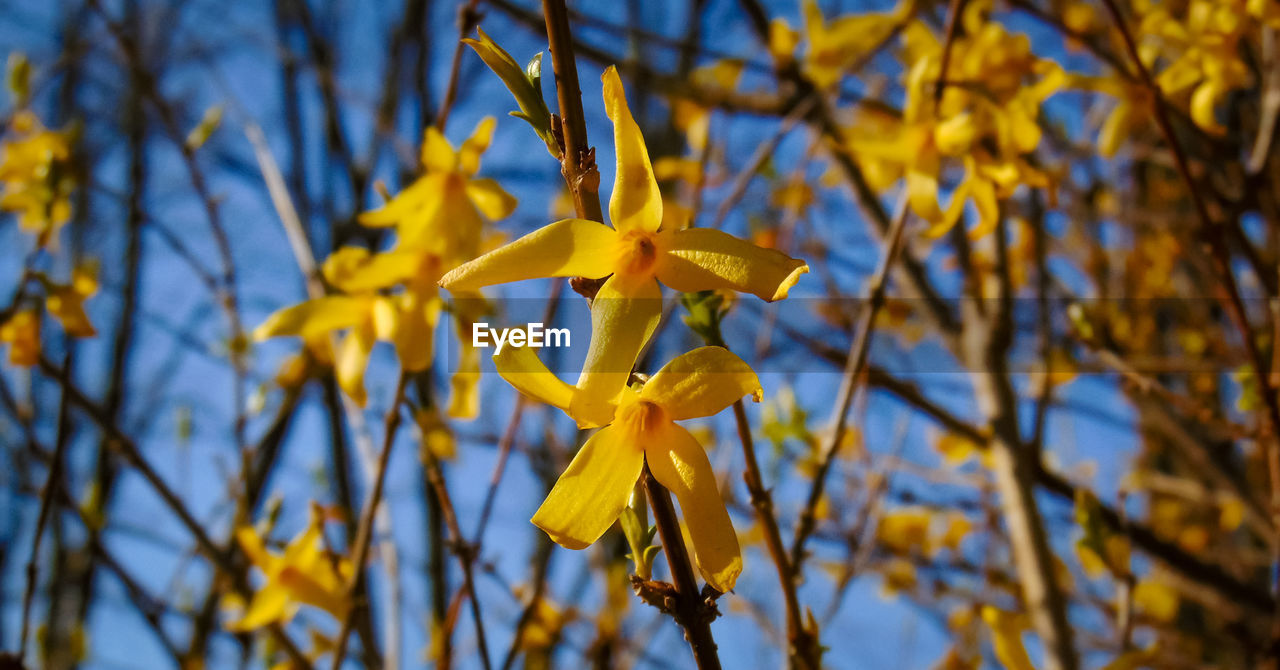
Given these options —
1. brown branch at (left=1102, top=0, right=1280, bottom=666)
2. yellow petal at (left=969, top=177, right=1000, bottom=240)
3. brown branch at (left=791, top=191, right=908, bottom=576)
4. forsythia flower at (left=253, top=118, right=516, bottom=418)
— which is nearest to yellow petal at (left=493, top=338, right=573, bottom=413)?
brown branch at (left=791, top=191, right=908, bottom=576)

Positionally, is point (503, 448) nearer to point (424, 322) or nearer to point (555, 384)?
point (424, 322)

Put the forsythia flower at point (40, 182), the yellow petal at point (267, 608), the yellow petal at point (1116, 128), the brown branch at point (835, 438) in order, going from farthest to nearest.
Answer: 1. the yellow petal at point (1116, 128)
2. the forsythia flower at point (40, 182)
3. the yellow petal at point (267, 608)
4. the brown branch at point (835, 438)

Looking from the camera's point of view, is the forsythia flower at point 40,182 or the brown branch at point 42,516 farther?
the forsythia flower at point 40,182

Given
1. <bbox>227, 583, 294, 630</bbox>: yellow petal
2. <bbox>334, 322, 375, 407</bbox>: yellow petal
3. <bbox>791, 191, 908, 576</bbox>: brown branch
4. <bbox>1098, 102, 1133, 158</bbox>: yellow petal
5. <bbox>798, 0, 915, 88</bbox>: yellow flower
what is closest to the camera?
<bbox>791, 191, 908, 576</bbox>: brown branch

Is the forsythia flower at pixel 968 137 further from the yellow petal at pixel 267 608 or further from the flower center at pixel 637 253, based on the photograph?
the yellow petal at pixel 267 608

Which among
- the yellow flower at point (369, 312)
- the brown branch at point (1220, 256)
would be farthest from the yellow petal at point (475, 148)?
the brown branch at point (1220, 256)

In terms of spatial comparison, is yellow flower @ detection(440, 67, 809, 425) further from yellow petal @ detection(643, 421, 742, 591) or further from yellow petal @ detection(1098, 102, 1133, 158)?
yellow petal @ detection(1098, 102, 1133, 158)
